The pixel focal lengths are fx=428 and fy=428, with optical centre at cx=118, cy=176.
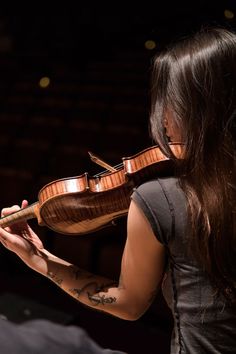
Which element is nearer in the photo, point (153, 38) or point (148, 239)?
point (148, 239)

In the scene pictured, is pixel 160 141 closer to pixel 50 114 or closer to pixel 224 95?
pixel 224 95

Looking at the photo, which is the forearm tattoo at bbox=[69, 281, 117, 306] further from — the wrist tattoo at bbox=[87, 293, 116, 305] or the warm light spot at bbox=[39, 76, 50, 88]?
the warm light spot at bbox=[39, 76, 50, 88]

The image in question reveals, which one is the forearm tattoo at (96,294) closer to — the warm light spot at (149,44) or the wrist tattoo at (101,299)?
the wrist tattoo at (101,299)

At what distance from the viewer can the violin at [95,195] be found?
1.40 ft

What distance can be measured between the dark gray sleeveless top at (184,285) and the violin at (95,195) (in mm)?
44

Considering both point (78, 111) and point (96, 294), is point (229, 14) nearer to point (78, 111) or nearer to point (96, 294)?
point (78, 111)

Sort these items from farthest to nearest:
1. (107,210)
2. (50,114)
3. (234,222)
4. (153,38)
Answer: (153,38)
(50,114)
(107,210)
(234,222)

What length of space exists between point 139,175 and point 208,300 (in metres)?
0.14

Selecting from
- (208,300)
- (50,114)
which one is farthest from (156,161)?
(50,114)

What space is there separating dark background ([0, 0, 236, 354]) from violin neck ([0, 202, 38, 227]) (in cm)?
26

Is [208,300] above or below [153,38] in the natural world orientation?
below

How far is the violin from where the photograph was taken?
0.43m

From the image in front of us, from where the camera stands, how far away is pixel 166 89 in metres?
0.39

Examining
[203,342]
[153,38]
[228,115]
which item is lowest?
[203,342]
